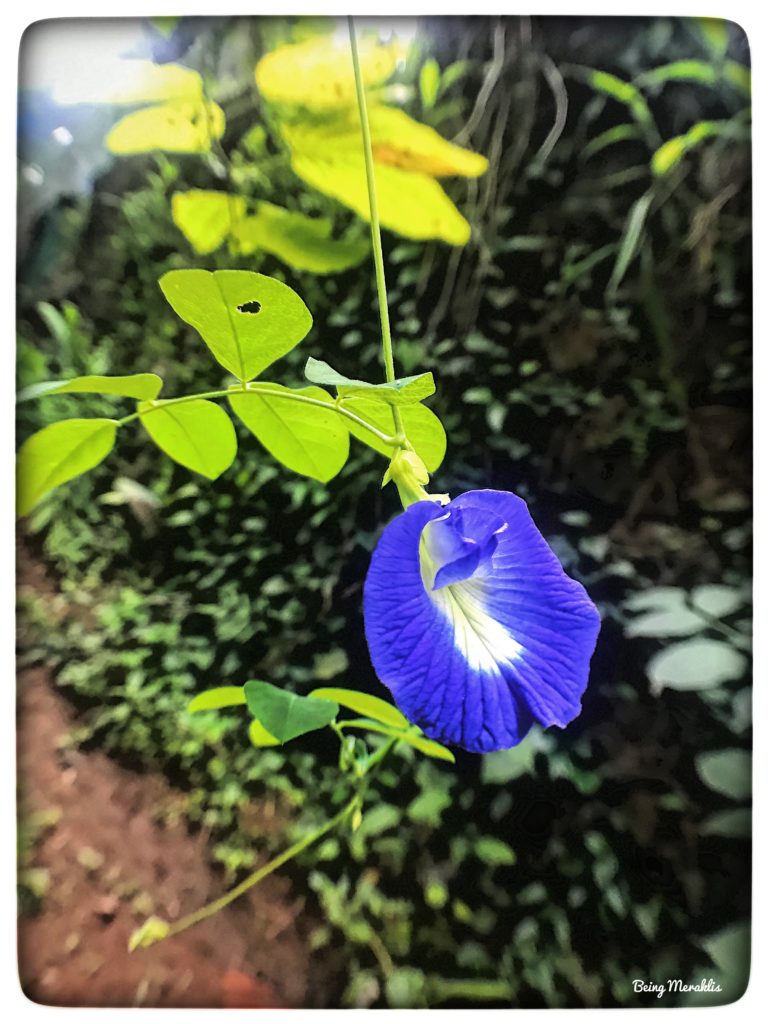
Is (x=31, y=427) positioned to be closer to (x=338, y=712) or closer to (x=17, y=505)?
(x=17, y=505)

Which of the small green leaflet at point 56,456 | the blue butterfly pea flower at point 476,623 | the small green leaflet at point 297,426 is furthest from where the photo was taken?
the small green leaflet at point 56,456

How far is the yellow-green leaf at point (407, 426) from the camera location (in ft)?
2.26

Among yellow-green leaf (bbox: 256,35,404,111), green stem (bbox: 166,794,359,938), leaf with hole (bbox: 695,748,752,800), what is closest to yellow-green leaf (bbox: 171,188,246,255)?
yellow-green leaf (bbox: 256,35,404,111)

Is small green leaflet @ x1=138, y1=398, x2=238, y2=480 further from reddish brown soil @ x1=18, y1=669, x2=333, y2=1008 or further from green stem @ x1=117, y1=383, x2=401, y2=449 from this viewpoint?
reddish brown soil @ x1=18, y1=669, x2=333, y2=1008

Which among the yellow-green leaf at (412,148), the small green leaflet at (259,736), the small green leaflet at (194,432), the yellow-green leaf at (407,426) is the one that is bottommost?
the small green leaflet at (259,736)

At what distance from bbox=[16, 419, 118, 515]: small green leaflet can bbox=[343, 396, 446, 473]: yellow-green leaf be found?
30 centimetres

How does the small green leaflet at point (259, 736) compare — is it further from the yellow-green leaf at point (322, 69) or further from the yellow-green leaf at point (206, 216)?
the yellow-green leaf at point (322, 69)

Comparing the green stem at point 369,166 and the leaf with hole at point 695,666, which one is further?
the leaf with hole at point 695,666

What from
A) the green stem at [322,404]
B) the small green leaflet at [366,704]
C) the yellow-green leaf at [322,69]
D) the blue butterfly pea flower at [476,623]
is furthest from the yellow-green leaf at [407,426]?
the yellow-green leaf at [322,69]

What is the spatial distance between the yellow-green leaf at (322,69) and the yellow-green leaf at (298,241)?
12 cm

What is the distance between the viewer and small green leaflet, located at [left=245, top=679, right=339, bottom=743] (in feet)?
2.61

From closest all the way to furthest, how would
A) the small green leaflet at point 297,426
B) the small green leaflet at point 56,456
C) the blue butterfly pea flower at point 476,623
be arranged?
the blue butterfly pea flower at point 476,623 < the small green leaflet at point 297,426 < the small green leaflet at point 56,456

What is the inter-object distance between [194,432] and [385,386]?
280 millimetres
